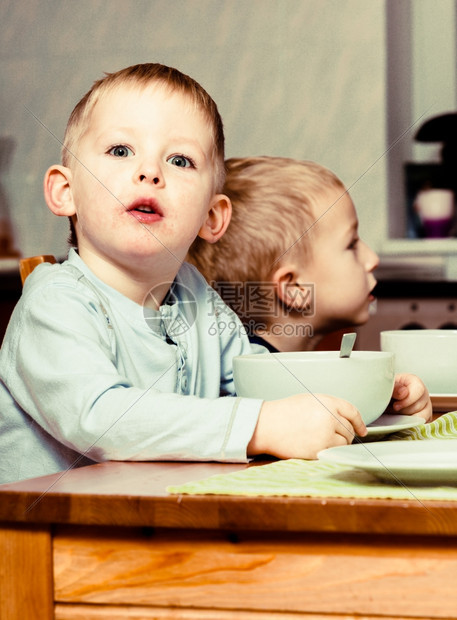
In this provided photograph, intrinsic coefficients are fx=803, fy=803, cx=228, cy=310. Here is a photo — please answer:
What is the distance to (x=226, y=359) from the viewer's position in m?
1.01

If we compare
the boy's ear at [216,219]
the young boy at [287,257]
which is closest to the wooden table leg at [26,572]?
the boy's ear at [216,219]

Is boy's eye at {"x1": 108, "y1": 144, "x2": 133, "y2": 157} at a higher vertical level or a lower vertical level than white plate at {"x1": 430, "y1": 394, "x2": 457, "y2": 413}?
higher

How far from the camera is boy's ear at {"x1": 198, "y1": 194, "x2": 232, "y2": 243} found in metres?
1.03

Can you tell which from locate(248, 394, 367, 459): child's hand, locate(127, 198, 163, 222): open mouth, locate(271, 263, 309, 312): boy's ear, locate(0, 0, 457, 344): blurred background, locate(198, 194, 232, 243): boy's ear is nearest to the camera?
locate(248, 394, 367, 459): child's hand

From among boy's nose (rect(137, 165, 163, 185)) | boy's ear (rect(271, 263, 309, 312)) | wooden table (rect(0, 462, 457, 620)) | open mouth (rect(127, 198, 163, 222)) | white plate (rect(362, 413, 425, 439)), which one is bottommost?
boy's ear (rect(271, 263, 309, 312))

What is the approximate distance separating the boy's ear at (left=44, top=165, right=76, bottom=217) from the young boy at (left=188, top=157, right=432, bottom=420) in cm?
47

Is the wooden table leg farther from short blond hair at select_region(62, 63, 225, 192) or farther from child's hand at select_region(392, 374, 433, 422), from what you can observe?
short blond hair at select_region(62, 63, 225, 192)

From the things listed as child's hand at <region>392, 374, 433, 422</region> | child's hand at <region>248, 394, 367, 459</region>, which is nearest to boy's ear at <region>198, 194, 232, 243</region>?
child's hand at <region>392, 374, 433, 422</region>

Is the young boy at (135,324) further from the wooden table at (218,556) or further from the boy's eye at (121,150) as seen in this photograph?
the wooden table at (218,556)

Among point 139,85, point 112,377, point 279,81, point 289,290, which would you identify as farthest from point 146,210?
point 279,81

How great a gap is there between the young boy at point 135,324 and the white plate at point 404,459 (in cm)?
7

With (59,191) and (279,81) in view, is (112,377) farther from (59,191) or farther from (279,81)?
(279,81)

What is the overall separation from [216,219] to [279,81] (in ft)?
6.18

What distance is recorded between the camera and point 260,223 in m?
1.45
